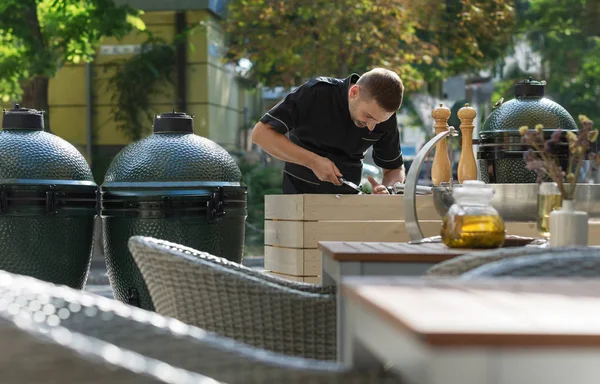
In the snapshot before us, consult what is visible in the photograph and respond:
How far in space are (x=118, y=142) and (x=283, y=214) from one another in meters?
16.3

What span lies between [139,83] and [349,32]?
498cm

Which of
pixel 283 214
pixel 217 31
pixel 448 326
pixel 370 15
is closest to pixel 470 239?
pixel 448 326

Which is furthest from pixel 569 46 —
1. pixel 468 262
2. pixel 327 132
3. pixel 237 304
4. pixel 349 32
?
pixel 468 262

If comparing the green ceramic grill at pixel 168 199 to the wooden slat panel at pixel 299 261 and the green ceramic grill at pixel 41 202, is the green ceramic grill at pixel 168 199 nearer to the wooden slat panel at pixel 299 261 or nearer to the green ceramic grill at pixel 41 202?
the green ceramic grill at pixel 41 202

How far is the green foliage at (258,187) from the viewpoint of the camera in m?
18.4

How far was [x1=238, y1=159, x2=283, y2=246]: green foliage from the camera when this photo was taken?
60.2ft

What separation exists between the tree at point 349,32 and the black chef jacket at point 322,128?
1165 centimetres

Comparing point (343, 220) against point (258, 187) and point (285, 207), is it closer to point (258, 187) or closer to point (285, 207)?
point (285, 207)

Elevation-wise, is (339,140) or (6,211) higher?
(339,140)

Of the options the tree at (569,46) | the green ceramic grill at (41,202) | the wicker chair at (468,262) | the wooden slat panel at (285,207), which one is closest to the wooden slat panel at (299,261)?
the wooden slat panel at (285,207)

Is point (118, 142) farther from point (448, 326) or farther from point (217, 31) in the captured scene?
point (448, 326)

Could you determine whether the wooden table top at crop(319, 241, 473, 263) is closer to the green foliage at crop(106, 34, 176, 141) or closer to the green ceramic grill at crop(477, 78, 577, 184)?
the green ceramic grill at crop(477, 78, 577, 184)

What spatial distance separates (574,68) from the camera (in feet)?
79.9

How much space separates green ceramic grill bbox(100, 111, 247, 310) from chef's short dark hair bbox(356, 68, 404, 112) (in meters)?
1.06
